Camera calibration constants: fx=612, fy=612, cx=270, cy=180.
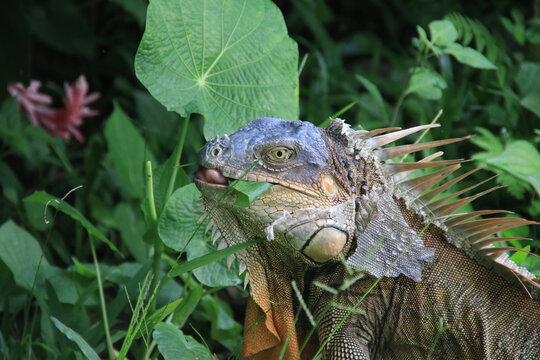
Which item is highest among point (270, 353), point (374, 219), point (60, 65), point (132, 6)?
point (374, 219)

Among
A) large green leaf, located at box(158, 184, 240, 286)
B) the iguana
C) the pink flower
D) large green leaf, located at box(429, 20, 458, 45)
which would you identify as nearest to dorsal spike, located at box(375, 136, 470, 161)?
the iguana

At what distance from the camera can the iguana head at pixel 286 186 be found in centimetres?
228

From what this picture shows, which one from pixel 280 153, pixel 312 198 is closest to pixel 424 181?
pixel 312 198

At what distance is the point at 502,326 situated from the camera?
2490mm

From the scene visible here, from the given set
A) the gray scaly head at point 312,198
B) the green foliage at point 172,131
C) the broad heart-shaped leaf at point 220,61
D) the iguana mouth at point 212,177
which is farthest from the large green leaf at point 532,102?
the iguana mouth at point 212,177

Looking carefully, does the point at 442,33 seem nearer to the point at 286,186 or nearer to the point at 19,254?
the point at 286,186

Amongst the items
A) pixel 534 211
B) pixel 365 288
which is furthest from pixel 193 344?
pixel 534 211

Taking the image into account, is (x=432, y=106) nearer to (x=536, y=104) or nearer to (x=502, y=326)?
(x=536, y=104)

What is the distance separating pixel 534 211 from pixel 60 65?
200 inches

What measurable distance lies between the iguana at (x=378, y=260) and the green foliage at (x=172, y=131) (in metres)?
0.18

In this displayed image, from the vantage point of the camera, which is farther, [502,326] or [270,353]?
[270,353]

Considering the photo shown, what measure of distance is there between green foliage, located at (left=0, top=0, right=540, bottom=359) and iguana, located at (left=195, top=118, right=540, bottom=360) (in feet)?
0.61

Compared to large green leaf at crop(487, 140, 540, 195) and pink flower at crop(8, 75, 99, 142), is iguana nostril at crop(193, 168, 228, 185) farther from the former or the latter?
pink flower at crop(8, 75, 99, 142)

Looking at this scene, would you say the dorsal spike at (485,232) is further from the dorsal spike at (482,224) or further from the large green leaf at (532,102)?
the large green leaf at (532,102)
